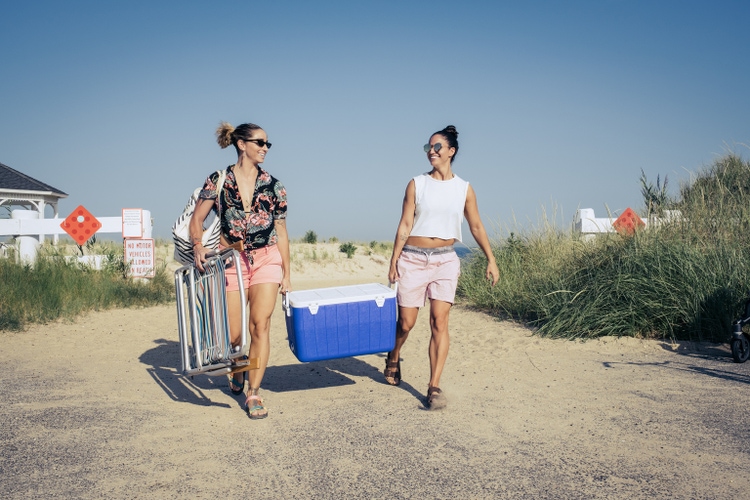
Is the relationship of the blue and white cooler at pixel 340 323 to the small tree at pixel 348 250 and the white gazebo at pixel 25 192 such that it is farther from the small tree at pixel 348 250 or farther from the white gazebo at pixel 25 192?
the small tree at pixel 348 250

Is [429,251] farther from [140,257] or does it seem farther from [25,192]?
[25,192]

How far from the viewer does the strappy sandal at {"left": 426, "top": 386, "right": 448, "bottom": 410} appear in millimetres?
5047

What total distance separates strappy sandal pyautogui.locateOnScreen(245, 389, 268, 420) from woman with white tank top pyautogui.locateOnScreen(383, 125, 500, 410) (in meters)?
1.29

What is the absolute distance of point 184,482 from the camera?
3.52m

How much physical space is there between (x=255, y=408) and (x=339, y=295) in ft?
3.72

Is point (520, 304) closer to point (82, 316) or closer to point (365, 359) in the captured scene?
point (365, 359)

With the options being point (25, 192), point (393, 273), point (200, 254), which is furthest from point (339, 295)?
point (25, 192)

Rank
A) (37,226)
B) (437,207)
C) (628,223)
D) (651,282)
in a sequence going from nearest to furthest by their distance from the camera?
(437,207) < (651,282) < (628,223) < (37,226)

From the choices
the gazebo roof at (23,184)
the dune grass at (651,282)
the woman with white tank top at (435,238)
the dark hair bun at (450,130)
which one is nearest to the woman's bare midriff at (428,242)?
the woman with white tank top at (435,238)

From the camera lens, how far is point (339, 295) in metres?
5.39

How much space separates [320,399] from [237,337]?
94cm

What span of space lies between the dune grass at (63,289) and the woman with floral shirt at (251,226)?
18.6 feet

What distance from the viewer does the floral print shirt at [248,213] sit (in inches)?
193

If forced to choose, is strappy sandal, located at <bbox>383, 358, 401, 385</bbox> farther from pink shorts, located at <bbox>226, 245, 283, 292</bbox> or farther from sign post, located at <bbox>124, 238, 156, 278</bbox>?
sign post, located at <bbox>124, 238, 156, 278</bbox>
